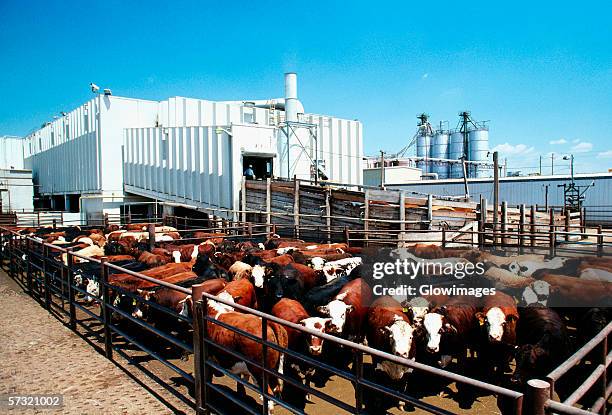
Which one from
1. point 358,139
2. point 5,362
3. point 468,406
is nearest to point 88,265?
point 5,362

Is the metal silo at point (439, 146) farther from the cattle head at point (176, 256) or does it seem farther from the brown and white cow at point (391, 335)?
the brown and white cow at point (391, 335)

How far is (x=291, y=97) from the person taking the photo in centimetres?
2664

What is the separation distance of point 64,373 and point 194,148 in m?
19.0

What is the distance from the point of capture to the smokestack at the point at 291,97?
86.2ft

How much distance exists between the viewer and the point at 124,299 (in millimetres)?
7855

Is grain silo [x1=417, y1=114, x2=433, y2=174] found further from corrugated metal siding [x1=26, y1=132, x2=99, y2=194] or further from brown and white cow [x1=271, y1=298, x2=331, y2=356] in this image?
brown and white cow [x1=271, y1=298, x2=331, y2=356]

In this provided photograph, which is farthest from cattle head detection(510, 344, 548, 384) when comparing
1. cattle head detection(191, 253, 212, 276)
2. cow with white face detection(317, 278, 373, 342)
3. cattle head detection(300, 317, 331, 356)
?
cattle head detection(191, 253, 212, 276)

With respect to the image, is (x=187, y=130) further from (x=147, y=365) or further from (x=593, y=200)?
(x=593, y=200)

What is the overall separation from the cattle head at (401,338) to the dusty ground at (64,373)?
9.91 feet

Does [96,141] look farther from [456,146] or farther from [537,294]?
[456,146]

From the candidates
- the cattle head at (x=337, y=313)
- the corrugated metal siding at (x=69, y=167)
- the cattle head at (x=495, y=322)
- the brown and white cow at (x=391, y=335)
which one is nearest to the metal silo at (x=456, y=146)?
the corrugated metal siding at (x=69, y=167)

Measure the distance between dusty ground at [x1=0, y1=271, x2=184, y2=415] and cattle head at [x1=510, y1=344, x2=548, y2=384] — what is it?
14.1 ft

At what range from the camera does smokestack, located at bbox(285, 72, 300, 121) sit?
86.2 ft

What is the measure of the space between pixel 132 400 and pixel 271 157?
20.0 metres
